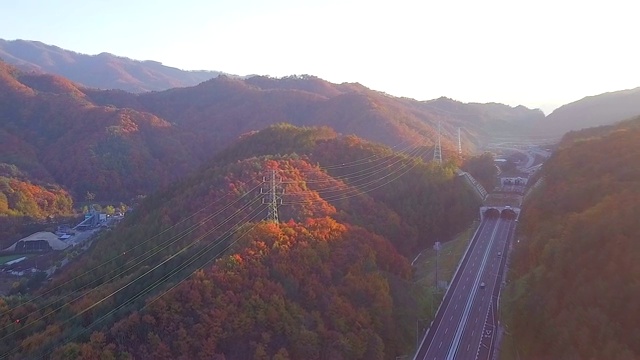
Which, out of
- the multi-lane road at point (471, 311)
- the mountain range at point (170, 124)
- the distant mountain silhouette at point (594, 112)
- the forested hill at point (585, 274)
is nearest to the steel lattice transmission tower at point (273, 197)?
the multi-lane road at point (471, 311)

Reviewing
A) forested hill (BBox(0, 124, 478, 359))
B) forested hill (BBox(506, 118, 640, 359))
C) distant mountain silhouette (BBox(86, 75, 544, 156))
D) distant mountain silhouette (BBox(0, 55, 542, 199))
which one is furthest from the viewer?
distant mountain silhouette (BBox(86, 75, 544, 156))

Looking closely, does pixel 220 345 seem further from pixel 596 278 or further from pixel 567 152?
pixel 567 152

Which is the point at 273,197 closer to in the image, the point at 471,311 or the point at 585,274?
the point at 471,311

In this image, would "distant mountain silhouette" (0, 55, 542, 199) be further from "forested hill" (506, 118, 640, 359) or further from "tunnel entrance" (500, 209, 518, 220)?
"forested hill" (506, 118, 640, 359)

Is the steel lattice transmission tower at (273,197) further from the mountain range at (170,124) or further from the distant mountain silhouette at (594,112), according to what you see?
the distant mountain silhouette at (594,112)

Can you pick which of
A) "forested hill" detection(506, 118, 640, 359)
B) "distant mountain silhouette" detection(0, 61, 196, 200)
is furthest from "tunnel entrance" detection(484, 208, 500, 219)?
"distant mountain silhouette" detection(0, 61, 196, 200)

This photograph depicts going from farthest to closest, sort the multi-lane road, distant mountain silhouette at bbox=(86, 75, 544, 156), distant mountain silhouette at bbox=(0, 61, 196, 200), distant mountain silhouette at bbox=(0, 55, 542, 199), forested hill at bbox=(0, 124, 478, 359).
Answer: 1. distant mountain silhouette at bbox=(86, 75, 544, 156)
2. distant mountain silhouette at bbox=(0, 55, 542, 199)
3. distant mountain silhouette at bbox=(0, 61, 196, 200)
4. the multi-lane road
5. forested hill at bbox=(0, 124, 478, 359)

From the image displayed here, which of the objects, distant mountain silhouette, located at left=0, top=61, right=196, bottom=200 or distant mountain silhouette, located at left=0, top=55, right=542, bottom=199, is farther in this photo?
distant mountain silhouette, located at left=0, top=55, right=542, bottom=199

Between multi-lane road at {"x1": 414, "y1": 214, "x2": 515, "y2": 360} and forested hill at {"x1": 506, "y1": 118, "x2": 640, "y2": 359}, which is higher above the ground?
forested hill at {"x1": 506, "y1": 118, "x2": 640, "y2": 359}
